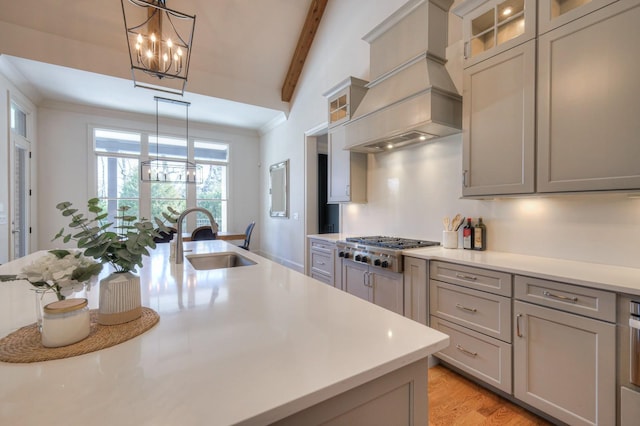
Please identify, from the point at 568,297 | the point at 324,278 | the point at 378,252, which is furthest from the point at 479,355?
the point at 324,278

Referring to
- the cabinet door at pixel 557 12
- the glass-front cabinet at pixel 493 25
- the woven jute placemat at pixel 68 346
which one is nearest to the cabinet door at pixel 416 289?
the glass-front cabinet at pixel 493 25

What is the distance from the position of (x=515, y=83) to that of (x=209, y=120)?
5821 mm

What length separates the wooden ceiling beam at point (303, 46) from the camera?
4422 mm

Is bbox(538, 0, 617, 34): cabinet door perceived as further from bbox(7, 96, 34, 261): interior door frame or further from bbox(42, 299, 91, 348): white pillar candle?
bbox(7, 96, 34, 261): interior door frame

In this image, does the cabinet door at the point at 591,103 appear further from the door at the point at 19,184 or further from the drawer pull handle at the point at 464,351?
the door at the point at 19,184

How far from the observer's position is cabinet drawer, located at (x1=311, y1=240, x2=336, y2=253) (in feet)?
11.1

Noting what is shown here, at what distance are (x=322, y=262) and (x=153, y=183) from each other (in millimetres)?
4394

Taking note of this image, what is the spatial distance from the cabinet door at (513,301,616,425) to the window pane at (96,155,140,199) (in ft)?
21.6

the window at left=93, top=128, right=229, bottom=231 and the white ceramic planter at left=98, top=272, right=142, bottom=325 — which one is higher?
the window at left=93, top=128, right=229, bottom=231

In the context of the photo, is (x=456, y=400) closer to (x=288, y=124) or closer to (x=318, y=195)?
(x=318, y=195)

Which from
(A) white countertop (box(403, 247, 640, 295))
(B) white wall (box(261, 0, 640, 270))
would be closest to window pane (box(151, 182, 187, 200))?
(B) white wall (box(261, 0, 640, 270))

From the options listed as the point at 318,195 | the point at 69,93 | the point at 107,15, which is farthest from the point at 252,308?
the point at 69,93

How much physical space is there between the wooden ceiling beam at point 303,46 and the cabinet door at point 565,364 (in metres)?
4.76

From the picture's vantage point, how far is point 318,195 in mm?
5391
